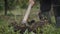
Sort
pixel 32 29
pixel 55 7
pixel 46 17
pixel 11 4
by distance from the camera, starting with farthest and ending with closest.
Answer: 1. pixel 11 4
2. pixel 46 17
3. pixel 55 7
4. pixel 32 29

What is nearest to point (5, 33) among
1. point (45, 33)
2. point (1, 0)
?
point (45, 33)

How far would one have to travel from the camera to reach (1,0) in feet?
33.3

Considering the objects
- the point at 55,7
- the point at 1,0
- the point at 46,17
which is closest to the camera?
the point at 55,7

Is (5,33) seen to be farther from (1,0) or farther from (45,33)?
(1,0)

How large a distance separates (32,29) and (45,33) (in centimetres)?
60

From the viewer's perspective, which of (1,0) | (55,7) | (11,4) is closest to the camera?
(55,7)

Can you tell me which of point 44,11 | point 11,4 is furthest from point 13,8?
point 44,11

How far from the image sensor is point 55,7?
502 centimetres

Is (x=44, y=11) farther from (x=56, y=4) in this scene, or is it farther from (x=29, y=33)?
(x=29, y=33)

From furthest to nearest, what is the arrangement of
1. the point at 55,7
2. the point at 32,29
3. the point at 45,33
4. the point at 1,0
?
the point at 1,0 < the point at 55,7 < the point at 32,29 < the point at 45,33

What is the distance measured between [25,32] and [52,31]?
0.43m

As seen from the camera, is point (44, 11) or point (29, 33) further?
point (44, 11)

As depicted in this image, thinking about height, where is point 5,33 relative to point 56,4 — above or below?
below

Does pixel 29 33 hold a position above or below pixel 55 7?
below
